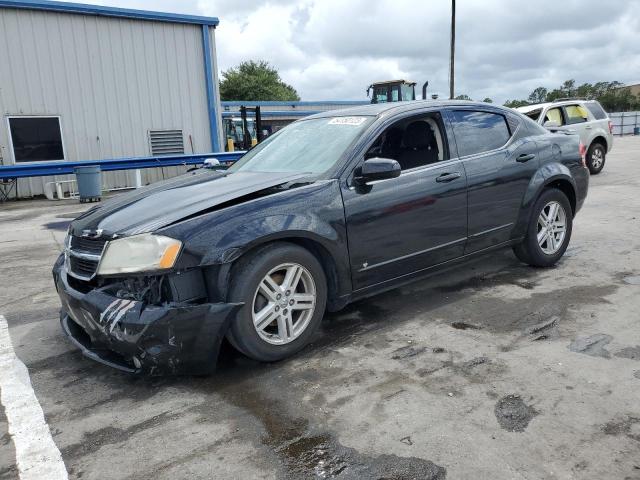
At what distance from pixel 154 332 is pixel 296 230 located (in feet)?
3.39

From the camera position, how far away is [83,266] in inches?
127

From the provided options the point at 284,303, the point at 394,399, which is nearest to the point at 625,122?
the point at 284,303

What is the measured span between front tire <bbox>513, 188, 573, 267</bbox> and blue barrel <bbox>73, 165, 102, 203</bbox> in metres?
10.5

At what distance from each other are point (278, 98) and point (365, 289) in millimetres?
59358

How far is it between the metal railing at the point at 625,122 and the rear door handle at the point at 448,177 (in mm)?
44341

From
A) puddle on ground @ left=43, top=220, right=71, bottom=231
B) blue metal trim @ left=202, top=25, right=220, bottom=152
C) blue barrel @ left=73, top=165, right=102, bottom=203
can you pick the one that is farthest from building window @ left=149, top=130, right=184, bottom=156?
puddle on ground @ left=43, top=220, right=71, bottom=231

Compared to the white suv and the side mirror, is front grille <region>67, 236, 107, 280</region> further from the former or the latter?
the white suv

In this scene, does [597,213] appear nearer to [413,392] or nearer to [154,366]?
[413,392]

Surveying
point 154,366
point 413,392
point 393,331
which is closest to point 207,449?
point 154,366

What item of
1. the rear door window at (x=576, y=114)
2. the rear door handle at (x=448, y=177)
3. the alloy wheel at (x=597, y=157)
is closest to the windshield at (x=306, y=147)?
the rear door handle at (x=448, y=177)

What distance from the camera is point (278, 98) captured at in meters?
60.3

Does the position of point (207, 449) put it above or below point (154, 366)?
below

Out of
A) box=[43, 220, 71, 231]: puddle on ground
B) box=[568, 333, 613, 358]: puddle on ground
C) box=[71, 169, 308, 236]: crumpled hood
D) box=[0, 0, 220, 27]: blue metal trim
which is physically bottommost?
box=[568, 333, 613, 358]: puddle on ground

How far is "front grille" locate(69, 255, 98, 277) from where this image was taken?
10.3ft
